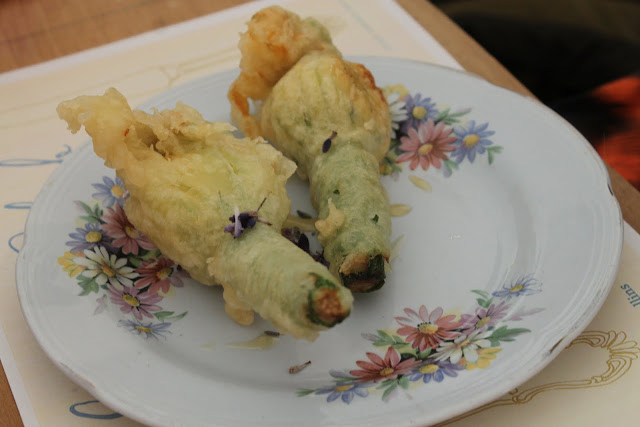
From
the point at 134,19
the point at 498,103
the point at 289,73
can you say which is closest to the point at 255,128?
the point at 289,73

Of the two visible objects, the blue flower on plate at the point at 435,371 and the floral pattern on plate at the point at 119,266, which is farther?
the floral pattern on plate at the point at 119,266

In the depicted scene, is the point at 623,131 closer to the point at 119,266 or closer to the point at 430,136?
the point at 430,136

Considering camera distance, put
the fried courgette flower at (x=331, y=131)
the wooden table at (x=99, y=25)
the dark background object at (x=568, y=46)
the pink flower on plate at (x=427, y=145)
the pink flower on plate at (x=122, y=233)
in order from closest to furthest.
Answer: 1. the fried courgette flower at (x=331, y=131)
2. the pink flower on plate at (x=122, y=233)
3. the pink flower on plate at (x=427, y=145)
4. the wooden table at (x=99, y=25)
5. the dark background object at (x=568, y=46)

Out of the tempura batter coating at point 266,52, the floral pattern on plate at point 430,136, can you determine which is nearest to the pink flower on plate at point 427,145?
the floral pattern on plate at point 430,136

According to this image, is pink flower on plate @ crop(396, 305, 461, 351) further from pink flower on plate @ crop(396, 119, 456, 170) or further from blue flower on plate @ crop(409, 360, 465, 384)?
pink flower on plate @ crop(396, 119, 456, 170)

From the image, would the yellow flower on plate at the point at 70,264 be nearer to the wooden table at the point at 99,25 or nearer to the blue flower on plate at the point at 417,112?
the blue flower on plate at the point at 417,112


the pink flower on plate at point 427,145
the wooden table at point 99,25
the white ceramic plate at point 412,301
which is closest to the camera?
the white ceramic plate at point 412,301

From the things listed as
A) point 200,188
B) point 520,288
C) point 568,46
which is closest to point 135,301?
point 200,188

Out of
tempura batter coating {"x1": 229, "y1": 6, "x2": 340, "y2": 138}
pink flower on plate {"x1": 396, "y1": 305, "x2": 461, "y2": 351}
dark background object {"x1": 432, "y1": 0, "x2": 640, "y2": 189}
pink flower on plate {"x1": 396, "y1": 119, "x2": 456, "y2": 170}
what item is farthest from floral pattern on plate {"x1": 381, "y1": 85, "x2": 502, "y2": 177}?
dark background object {"x1": 432, "y1": 0, "x2": 640, "y2": 189}
